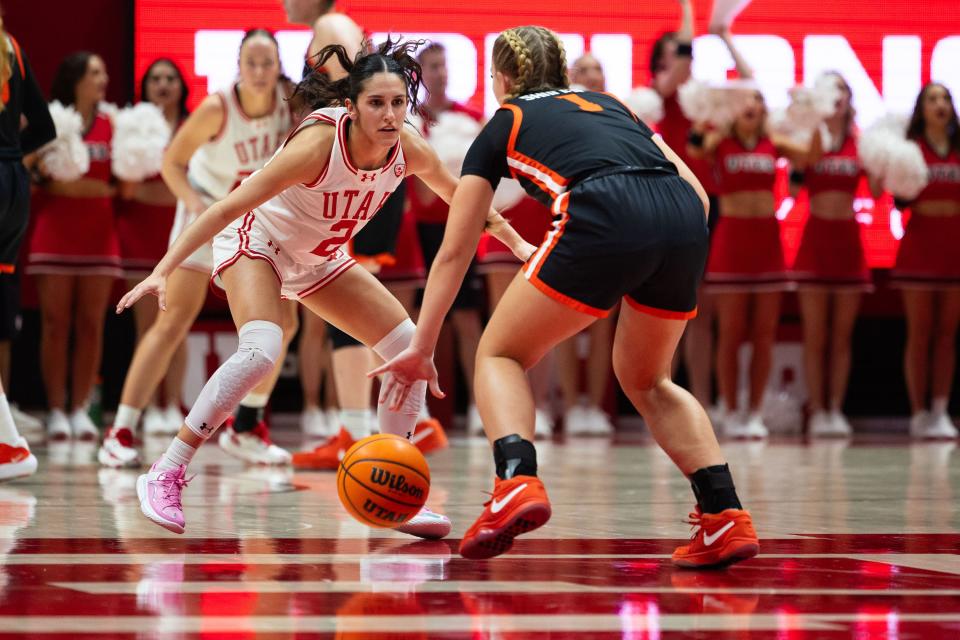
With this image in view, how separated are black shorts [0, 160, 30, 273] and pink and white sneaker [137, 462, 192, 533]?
2.28 meters

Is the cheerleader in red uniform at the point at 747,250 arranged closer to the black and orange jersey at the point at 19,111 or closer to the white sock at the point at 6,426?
the black and orange jersey at the point at 19,111

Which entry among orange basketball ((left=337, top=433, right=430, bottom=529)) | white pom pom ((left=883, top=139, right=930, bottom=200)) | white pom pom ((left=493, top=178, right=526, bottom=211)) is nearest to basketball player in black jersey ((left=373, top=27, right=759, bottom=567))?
orange basketball ((left=337, top=433, right=430, bottom=529))

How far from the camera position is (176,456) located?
5.23 metres

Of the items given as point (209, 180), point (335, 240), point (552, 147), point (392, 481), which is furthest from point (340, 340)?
point (552, 147)

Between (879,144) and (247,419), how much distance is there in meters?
5.78

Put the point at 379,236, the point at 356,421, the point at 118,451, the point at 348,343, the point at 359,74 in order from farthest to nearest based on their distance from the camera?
the point at 379,236
the point at 348,343
the point at 356,421
the point at 118,451
the point at 359,74

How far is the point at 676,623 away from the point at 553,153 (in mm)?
1600

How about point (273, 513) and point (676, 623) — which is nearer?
point (676, 623)

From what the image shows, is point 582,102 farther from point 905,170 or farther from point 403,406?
point 905,170

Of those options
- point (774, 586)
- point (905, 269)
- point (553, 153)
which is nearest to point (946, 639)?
point (774, 586)

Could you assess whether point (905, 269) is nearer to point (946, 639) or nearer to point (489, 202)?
point (489, 202)

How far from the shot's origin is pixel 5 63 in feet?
22.6

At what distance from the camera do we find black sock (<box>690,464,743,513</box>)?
14.6 ft

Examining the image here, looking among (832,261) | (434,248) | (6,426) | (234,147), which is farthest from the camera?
(832,261)
